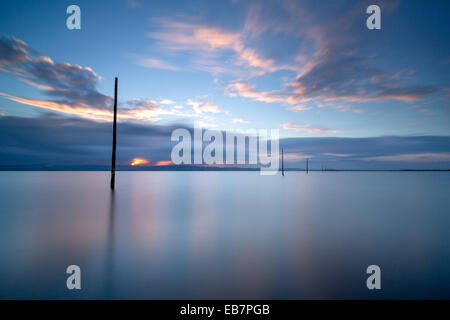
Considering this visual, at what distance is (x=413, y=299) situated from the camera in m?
4.21

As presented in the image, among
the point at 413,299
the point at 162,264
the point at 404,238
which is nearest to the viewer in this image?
the point at 413,299

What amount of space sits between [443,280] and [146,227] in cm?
1035

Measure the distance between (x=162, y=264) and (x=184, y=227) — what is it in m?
4.18

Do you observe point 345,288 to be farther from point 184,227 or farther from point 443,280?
point 184,227

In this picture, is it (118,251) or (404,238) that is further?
(404,238)

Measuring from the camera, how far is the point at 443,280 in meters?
4.93

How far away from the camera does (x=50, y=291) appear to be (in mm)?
4379

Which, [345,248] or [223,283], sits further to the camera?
[345,248]

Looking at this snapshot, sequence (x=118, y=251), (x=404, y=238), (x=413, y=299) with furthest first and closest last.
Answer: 1. (x=404, y=238)
2. (x=118, y=251)
3. (x=413, y=299)

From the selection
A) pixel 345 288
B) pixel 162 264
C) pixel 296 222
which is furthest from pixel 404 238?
pixel 162 264
